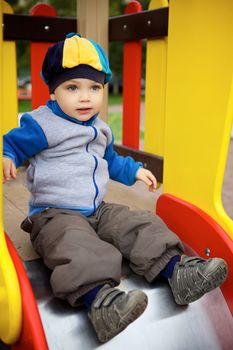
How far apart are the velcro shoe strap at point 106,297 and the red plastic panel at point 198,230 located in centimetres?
28

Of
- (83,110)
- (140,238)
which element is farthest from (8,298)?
(83,110)

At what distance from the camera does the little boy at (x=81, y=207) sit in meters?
0.80

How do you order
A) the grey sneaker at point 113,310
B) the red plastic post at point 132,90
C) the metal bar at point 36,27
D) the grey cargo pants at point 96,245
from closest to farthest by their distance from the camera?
the grey sneaker at point 113,310 → the grey cargo pants at point 96,245 → the metal bar at point 36,27 → the red plastic post at point 132,90

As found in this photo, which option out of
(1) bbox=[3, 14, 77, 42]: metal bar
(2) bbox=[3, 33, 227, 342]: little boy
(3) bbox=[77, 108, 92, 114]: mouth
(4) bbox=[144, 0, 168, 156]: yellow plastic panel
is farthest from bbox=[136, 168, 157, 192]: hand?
(1) bbox=[3, 14, 77, 42]: metal bar

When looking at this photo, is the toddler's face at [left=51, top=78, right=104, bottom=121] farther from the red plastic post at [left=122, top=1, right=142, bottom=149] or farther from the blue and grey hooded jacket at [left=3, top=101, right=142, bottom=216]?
the red plastic post at [left=122, top=1, right=142, bottom=149]

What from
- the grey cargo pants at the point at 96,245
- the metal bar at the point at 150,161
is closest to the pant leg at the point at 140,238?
the grey cargo pants at the point at 96,245

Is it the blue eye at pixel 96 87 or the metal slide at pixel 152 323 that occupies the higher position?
the blue eye at pixel 96 87

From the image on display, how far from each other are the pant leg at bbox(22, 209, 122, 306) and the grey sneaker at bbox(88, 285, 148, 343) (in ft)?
Answer: 0.12

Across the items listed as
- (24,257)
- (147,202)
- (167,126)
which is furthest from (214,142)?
(147,202)

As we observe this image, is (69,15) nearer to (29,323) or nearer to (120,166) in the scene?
(120,166)

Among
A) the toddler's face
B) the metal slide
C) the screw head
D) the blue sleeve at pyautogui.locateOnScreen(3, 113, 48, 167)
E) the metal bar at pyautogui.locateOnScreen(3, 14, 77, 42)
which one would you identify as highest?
the metal bar at pyautogui.locateOnScreen(3, 14, 77, 42)

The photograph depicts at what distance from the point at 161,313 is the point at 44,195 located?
1.13ft

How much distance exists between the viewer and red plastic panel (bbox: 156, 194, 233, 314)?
3.06 feet

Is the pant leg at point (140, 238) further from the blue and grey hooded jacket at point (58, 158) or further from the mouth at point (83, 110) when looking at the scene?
the mouth at point (83, 110)
